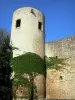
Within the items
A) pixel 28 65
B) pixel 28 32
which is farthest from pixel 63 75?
pixel 28 32

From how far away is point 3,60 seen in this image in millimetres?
17016

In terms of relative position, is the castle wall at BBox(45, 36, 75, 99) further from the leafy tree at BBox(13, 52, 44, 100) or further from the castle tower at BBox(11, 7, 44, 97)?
the leafy tree at BBox(13, 52, 44, 100)

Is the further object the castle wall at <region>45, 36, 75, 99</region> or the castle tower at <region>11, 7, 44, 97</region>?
the castle tower at <region>11, 7, 44, 97</region>

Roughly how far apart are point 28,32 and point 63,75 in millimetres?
5365

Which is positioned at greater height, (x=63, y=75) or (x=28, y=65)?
(x=28, y=65)

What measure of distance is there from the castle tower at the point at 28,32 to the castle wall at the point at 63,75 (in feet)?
3.46

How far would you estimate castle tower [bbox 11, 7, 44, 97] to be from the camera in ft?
60.2

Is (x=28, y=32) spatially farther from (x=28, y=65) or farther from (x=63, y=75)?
A: (x=63, y=75)

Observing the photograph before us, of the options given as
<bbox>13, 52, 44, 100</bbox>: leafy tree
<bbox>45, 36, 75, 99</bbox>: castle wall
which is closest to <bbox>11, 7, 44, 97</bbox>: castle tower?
<bbox>13, 52, 44, 100</bbox>: leafy tree

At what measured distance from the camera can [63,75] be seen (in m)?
18.2

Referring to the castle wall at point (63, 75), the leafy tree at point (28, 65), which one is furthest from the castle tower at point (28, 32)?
the castle wall at point (63, 75)

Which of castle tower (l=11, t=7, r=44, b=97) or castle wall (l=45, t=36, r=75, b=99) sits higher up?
castle tower (l=11, t=7, r=44, b=97)

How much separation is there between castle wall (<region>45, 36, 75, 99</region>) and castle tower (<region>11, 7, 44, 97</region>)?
1054 mm

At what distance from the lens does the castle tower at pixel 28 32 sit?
60.2ft
